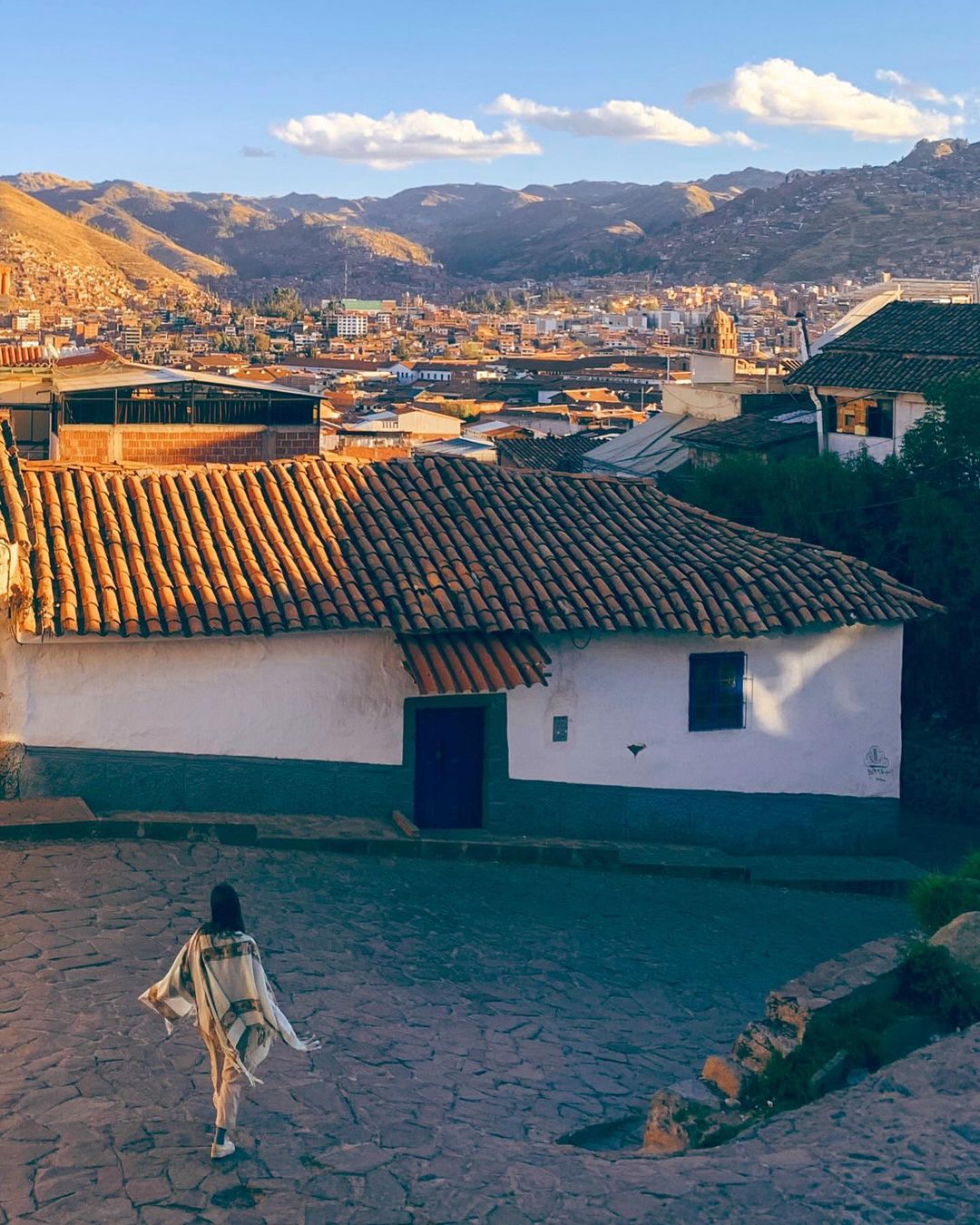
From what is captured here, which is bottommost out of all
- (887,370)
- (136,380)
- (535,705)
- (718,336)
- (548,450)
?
(535,705)

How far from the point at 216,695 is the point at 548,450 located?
2712 centimetres

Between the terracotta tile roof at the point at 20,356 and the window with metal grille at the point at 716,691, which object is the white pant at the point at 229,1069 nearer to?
the window with metal grille at the point at 716,691

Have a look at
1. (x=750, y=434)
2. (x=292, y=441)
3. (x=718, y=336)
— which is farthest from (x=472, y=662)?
(x=718, y=336)

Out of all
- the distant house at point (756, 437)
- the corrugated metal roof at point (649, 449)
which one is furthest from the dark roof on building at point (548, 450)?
the distant house at point (756, 437)

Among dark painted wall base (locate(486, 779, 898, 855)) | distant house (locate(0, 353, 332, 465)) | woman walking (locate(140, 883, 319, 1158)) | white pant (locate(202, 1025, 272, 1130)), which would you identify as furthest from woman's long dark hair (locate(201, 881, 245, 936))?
distant house (locate(0, 353, 332, 465))

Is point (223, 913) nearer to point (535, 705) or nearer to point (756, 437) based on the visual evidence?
point (535, 705)

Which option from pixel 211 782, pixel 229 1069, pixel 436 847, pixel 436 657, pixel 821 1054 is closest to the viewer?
pixel 229 1069

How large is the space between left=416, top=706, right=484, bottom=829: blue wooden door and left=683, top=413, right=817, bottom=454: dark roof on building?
14.8m

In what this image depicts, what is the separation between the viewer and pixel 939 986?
762cm

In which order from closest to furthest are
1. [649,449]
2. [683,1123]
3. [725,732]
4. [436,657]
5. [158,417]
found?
[683,1123] < [436,657] < [725,732] < [158,417] < [649,449]

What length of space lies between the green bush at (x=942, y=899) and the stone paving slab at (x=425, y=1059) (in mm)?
1210

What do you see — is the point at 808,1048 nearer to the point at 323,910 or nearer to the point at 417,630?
the point at 323,910

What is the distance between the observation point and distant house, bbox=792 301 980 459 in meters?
25.6

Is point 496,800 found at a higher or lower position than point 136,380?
lower
